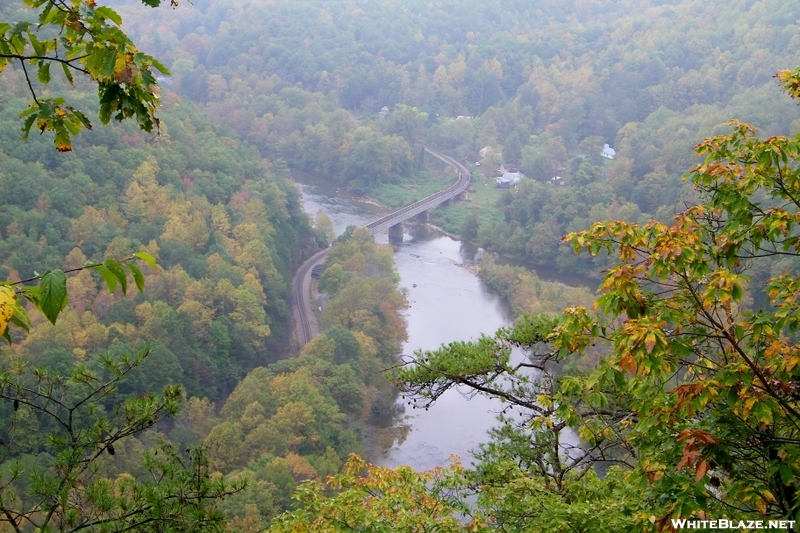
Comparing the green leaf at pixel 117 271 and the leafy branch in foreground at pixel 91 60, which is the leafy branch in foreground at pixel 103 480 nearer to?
the leafy branch in foreground at pixel 91 60

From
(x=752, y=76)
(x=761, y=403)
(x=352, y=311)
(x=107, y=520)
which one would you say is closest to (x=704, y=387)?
(x=761, y=403)

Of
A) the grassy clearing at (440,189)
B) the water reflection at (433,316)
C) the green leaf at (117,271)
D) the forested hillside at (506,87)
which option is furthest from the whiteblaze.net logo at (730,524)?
the grassy clearing at (440,189)

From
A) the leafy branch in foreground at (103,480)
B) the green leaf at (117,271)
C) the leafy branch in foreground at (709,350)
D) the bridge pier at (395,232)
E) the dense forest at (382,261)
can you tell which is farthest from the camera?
the bridge pier at (395,232)

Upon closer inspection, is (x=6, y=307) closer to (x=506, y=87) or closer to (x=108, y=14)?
(x=108, y=14)

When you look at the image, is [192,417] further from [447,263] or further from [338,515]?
[447,263]

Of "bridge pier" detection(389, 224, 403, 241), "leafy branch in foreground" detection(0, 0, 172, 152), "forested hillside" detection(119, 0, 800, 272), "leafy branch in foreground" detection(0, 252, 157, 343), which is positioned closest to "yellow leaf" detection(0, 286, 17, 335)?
"leafy branch in foreground" detection(0, 252, 157, 343)

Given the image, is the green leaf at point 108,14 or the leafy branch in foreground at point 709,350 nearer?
the green leaf at point 108,14

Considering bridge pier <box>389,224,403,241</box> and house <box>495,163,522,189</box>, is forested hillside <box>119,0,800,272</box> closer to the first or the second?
house <box>495,163,522,189</box>
